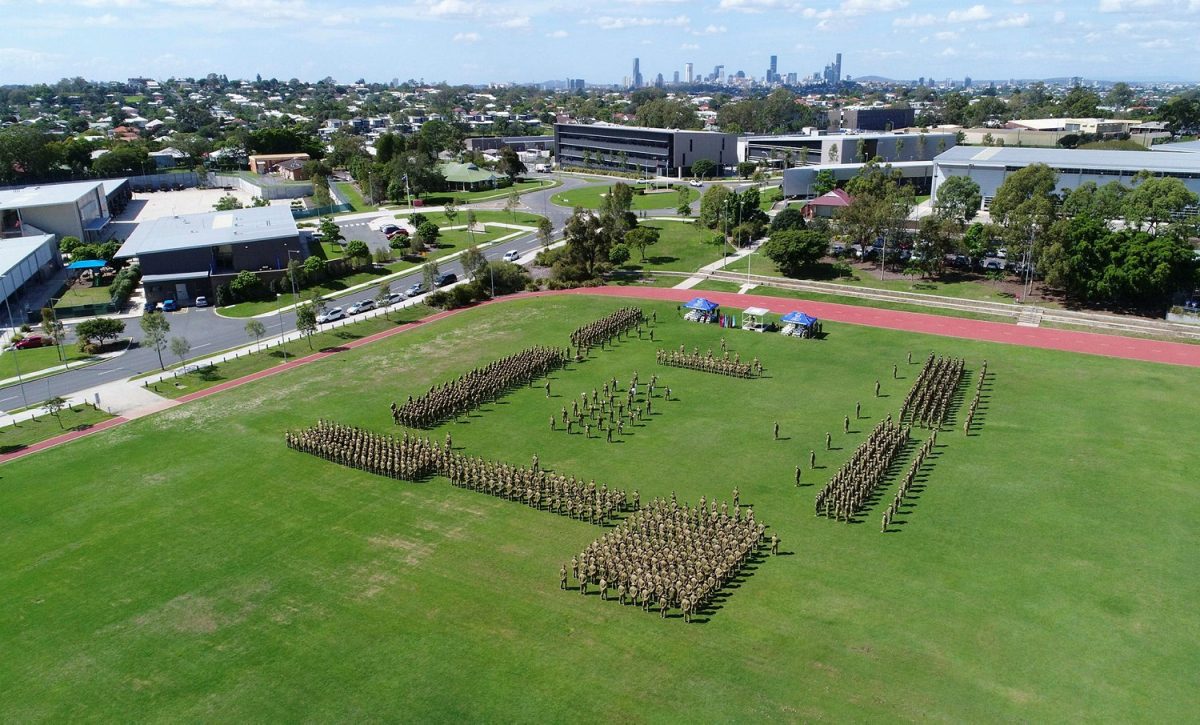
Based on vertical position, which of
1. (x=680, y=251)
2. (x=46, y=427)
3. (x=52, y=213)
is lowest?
(x=46, y=427)

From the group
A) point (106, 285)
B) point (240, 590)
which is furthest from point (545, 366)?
point (106, 285)

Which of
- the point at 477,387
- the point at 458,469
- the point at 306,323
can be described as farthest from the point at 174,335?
the point at 458,469

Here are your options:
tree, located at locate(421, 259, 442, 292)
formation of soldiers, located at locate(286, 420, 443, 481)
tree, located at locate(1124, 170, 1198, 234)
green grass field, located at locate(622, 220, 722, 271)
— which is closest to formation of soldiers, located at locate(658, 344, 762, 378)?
formation of soldiers, located at locate(286, 420, 443, 481)

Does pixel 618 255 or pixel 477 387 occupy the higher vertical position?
pixel 618 255

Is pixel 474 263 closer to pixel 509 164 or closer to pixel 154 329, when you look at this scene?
pixel 154 329

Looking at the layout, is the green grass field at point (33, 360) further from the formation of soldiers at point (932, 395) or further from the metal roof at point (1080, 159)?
the metal roof at point (1080, 159)

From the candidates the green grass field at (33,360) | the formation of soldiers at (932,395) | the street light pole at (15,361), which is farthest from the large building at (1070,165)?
the street light pole at (15,361)

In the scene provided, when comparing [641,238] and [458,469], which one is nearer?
[458,469]
